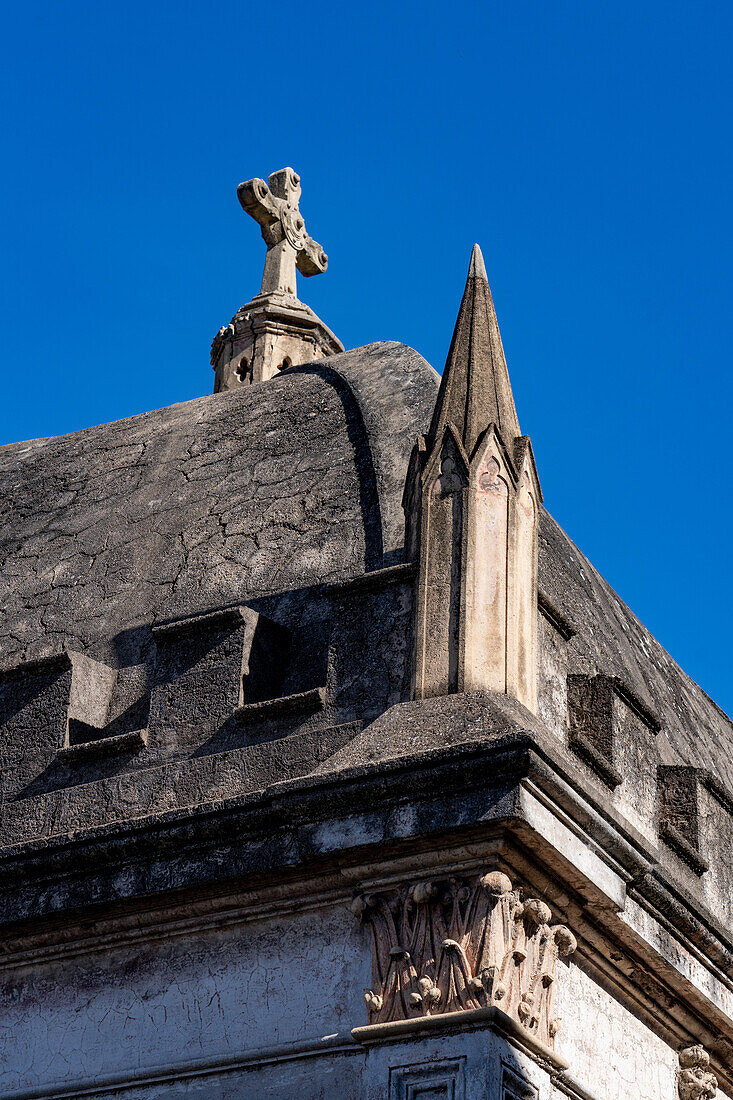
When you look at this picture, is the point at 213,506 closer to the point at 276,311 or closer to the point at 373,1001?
the point at 373,1001

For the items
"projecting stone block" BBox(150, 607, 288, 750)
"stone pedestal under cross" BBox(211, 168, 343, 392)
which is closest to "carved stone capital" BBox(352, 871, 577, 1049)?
"projecting stone block" BBox(150, 607, 288, 750)

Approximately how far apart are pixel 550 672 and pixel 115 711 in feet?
7.44

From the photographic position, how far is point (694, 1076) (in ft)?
29.4

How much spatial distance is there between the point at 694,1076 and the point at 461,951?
233cm

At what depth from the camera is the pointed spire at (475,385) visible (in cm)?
875

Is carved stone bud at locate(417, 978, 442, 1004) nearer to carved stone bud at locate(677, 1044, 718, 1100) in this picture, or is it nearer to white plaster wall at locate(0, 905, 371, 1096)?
white plaster wall at locate(0, 905, 371, 1096)

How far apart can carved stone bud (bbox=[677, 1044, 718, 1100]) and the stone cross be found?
8585mm

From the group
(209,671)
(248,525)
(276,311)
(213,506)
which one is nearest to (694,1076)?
(209,671)

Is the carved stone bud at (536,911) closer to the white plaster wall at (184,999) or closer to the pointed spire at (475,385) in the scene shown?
the white plaster wall at (184,999)

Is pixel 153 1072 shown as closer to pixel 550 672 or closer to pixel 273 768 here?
pixel 273 768

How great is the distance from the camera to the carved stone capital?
7.21 meters

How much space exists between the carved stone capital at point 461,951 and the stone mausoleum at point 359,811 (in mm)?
13

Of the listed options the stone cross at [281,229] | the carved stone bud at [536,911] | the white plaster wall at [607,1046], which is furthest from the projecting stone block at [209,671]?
the stone cross at [281,229]

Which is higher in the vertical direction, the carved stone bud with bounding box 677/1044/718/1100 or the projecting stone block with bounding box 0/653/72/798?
the projecting stone block with bounding box 0/653/72/798
